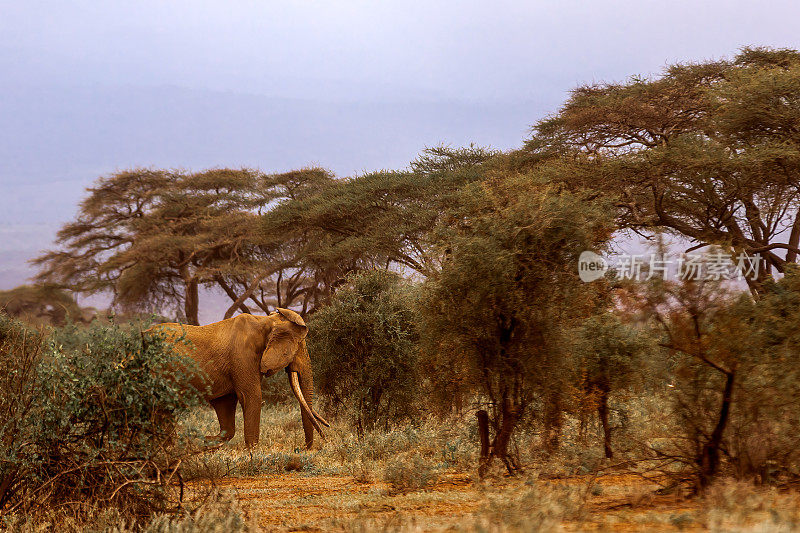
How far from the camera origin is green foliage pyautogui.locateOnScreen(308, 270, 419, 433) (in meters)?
14.3

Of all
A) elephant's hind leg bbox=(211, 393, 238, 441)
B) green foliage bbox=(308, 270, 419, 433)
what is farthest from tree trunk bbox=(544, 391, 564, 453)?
elephant's hind leg bbox=(211, 393, 238, 441)

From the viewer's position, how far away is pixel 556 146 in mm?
22984

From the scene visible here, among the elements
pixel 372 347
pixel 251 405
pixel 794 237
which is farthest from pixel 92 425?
pixel 794 237

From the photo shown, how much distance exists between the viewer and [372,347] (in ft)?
47.6

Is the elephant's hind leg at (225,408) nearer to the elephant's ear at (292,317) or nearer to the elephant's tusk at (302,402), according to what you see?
the elephant's tusk at (302,402)

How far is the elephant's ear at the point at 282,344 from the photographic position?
517 inches

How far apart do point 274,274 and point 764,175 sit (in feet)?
67.9

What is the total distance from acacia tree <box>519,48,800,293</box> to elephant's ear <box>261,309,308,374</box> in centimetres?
863

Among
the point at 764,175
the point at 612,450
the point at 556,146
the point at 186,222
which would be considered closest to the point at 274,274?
the point at 186,222

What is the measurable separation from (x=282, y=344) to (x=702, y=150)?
36.6ft

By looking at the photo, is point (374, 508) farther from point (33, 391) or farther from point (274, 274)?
point (274, 274)

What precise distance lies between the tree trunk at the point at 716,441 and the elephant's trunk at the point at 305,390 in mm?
7487

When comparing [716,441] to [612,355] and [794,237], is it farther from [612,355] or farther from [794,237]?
[794,237]

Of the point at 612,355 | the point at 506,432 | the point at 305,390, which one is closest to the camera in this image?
the point at 506,432
